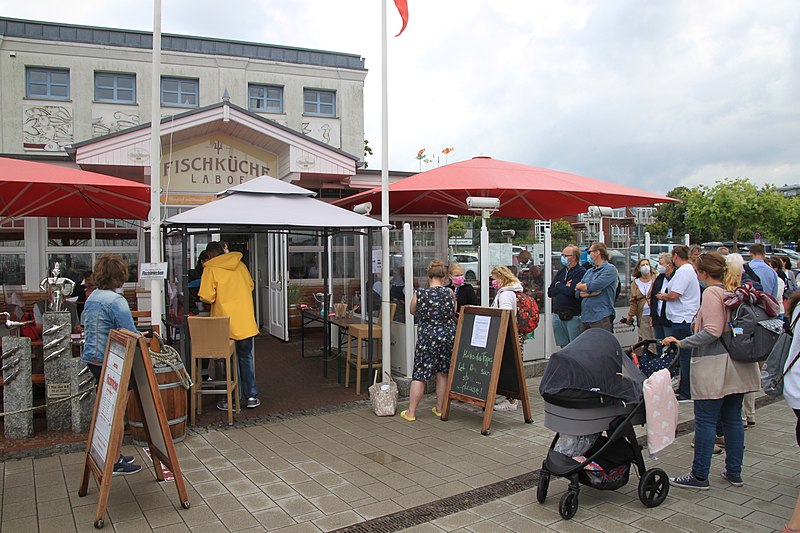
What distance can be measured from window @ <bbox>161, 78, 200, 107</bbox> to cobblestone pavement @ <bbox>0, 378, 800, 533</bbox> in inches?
800

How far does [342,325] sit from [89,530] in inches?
176

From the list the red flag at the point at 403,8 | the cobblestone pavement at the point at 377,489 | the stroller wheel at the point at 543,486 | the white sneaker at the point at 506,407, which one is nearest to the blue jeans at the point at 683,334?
the cobblestone pavement at the point at 377,489

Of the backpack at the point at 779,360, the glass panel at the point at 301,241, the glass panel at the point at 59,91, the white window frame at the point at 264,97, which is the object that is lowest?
the backpack at the point at 779,360

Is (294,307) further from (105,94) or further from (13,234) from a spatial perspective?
(105,94)

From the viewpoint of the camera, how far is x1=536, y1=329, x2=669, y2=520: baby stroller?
4.14 meters

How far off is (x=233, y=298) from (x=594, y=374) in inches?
160

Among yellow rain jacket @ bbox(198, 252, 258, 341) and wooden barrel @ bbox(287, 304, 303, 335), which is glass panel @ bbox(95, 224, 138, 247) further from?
yellow rain jacket @ bbox(198, 252, 258, 341)

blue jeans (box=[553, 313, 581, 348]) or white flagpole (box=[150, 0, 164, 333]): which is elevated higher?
white flagpole (box=[150, 0, 164, 333])

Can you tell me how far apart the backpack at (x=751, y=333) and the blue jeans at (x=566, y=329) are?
10.6ft

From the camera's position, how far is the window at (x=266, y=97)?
81.0 feet

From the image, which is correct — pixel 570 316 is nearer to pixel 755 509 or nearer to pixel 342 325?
pixel 342 325

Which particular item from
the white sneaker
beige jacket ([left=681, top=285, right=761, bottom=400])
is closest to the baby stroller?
beige jacket ([left=681, top=285, right=761, bottom=400])

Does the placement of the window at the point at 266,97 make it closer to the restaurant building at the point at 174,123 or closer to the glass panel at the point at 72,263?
the restaurant building at the point at 174,123

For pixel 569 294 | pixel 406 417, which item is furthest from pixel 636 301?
pixel 406 417
